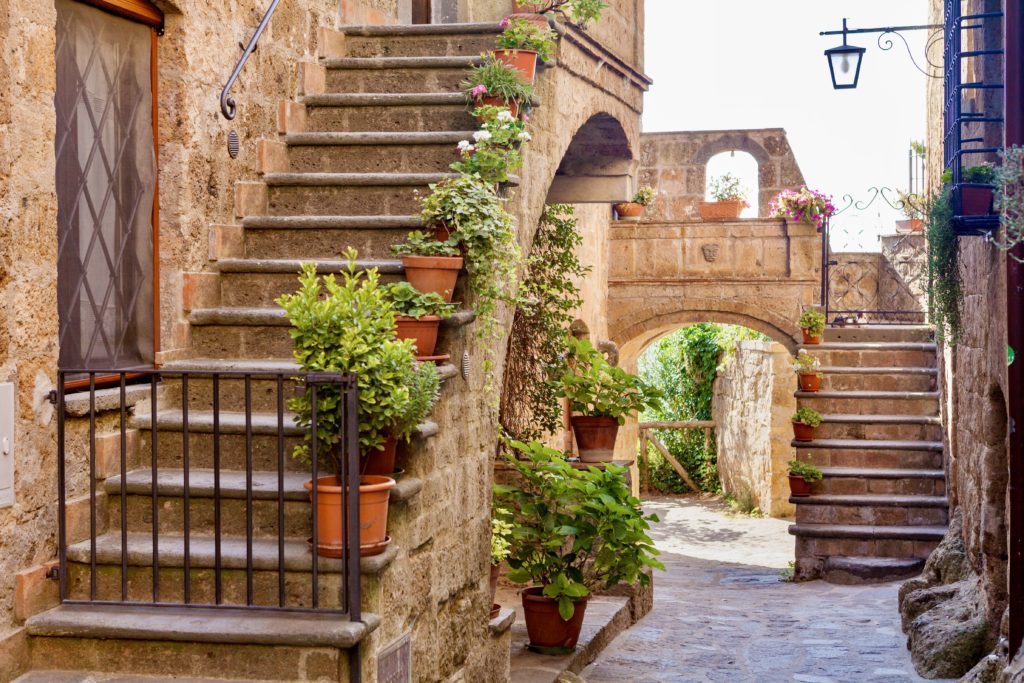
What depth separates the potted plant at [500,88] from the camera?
600 centimetres

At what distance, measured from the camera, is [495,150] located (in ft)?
18.3

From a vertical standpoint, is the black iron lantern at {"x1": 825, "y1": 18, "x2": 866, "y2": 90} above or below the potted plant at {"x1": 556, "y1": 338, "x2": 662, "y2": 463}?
above

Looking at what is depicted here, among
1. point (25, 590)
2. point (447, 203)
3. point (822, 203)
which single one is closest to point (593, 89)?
point (447, 203)

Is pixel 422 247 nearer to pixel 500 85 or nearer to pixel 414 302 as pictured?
pixel 414 302

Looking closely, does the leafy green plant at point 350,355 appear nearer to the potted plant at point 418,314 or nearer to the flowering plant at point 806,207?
the potted plant at point 418,314

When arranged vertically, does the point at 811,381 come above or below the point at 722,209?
below


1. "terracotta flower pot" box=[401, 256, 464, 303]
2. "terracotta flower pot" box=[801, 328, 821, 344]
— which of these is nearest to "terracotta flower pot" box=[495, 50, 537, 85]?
"terracotta flower pot" box=[401, 256, 464, 303]

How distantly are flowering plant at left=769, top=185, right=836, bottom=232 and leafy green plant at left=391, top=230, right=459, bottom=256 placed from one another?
1004cm

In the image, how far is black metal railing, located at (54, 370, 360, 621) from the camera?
13.4 ft

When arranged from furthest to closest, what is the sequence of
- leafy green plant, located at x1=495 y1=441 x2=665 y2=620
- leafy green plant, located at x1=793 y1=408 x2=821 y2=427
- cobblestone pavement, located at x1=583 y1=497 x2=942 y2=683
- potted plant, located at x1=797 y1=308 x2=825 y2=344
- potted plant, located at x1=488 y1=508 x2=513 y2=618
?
1. potted plant, located at x1=797 y1=308 x2=825 y2=344
2. leafy green plant, located at x1=793 y1=408 x2=821 y2=427
3. cobblestone pavement, located at x1=583 y1=497 x2=942 y2=683
4. leafy green plant, located at x1=495 y1=441 x2=665 y2=620
5. potted plant, located at x1=488 y1=508 x2=513 y2=618

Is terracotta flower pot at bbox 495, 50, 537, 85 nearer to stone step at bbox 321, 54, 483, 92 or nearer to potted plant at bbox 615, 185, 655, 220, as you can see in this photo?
stone step at bbox 321, 54, 483, 92

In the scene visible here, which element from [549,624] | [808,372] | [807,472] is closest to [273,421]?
[549,624]

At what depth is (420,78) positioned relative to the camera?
6574 millimetres

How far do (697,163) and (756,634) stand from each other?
1033cm
